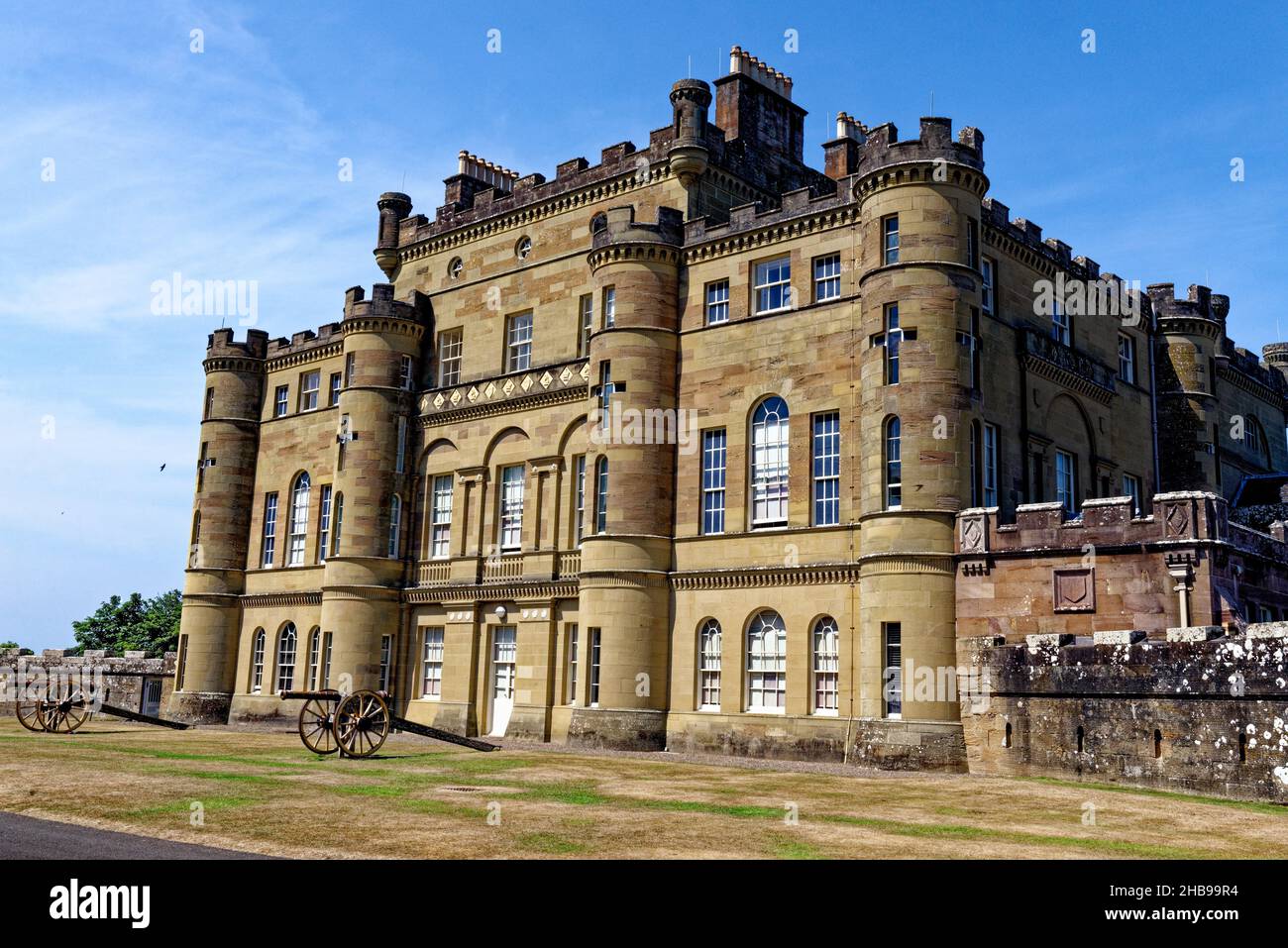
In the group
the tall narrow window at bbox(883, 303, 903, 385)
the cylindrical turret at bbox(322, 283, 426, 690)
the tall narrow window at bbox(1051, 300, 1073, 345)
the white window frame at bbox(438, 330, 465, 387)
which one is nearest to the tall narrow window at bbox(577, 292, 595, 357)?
the white window frame at bbox(438, 330, 465, 387)

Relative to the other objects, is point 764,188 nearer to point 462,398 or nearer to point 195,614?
point 462,398

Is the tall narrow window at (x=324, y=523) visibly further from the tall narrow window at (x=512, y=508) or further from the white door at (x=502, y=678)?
the white door at (x=502, y=678)

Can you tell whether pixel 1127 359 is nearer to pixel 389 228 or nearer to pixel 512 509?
pixel 512 509

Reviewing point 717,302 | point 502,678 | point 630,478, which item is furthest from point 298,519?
point 717,302

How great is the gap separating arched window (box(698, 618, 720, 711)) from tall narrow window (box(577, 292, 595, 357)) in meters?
9.43

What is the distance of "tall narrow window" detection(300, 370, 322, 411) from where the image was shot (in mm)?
43688

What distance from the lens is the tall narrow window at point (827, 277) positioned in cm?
2955

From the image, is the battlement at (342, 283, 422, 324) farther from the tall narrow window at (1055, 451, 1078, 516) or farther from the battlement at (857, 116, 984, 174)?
the tall narrow window at (1055, 451, 1078, 516)

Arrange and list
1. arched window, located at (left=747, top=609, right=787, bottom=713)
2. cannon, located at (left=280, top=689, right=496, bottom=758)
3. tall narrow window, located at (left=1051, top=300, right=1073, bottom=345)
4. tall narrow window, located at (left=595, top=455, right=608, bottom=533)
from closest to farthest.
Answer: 1. cannon, located at (left=280, top=689, right=496, bottom=758)
2. arched window, located at (left=747, top=609, right=787, bottom=713)
3. tall narrow window, located at (left=595, top=455, right=608, bottom=533)
4. tall narrow window, located at (left=1051, top=300, right=1073, bottom=345)

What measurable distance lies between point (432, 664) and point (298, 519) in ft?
30.4

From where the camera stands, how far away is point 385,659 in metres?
38.0

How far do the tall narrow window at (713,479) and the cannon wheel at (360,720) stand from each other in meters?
9.95

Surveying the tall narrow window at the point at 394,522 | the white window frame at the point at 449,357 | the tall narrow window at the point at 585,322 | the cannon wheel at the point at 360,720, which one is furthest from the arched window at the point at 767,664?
the white window frame at the point at 449,357
